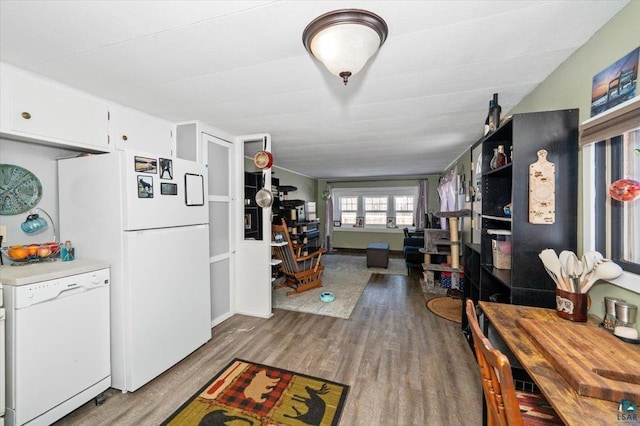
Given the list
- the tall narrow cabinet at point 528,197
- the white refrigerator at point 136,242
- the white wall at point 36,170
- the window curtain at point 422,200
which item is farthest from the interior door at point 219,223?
the window curtain at point 422,200

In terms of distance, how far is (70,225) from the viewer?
6.51 feet

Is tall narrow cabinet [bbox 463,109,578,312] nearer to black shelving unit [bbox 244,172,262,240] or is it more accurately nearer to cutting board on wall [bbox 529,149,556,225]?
cutting board on wall [bbox 529,149,556,225]

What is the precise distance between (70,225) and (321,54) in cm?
225

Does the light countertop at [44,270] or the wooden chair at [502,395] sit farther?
the light countertop at [44,270]

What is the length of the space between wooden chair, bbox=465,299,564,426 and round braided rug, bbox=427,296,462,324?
203cm

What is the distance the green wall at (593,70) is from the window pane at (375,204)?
19.8 ft

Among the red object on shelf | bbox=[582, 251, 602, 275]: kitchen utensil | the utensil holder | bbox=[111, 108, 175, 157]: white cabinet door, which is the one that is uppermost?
bbox=[111, 108, 175, 157]: white cabinet door

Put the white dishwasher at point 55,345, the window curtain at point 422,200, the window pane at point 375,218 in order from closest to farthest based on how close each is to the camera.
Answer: the white dishwasher at point 55,345 < the window curtain at point 422,200 < the window pane at point 375,218

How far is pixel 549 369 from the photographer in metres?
0.93

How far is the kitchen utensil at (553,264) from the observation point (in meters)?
1.30

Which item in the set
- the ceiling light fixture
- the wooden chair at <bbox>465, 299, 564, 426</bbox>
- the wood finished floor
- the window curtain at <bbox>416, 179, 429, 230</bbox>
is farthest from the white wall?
the window curtain at <bbox>416, 179, 429, 230</bbox>

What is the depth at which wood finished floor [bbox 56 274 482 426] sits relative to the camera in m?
1.68

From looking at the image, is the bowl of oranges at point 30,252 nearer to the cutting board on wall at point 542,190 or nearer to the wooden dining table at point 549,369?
the wooden dining table at point 549,369

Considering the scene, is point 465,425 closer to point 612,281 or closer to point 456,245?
point 612,281
